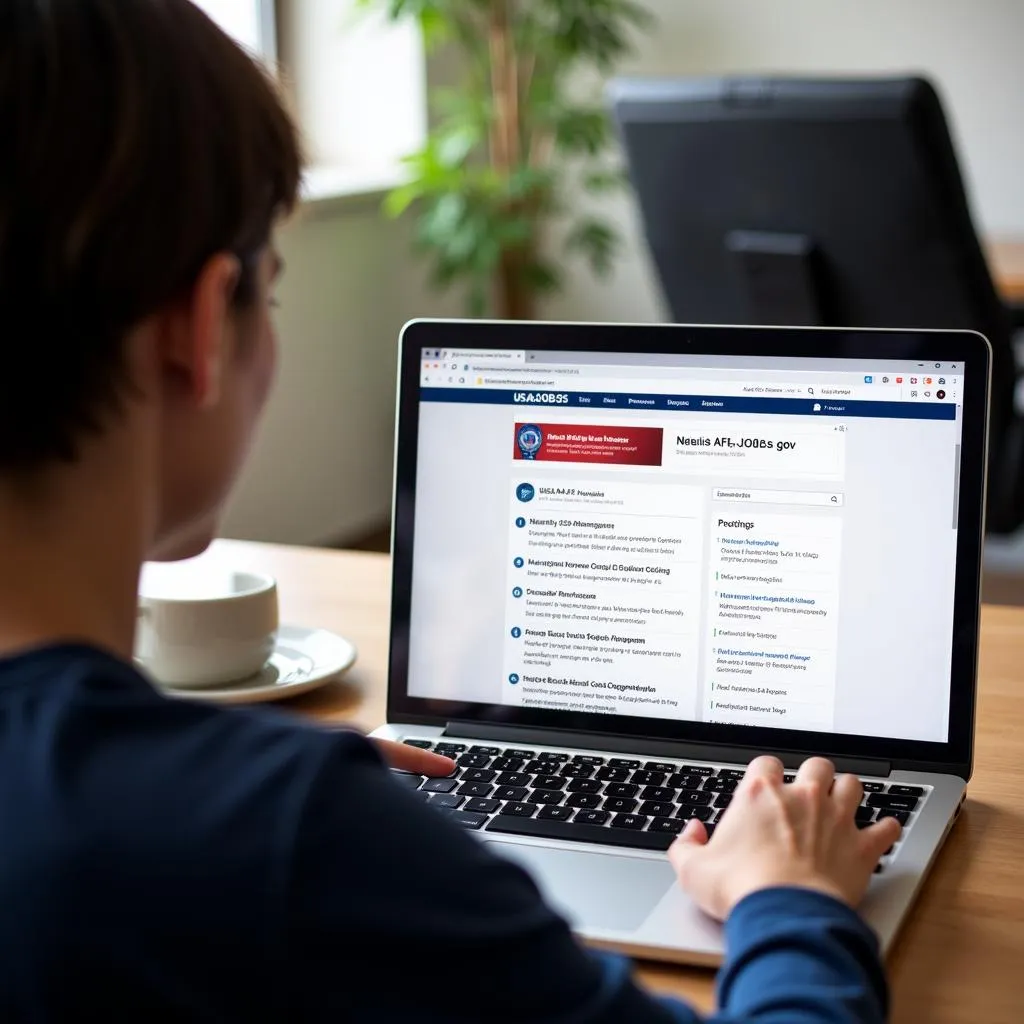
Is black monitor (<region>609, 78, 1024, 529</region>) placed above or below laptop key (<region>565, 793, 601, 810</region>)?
above

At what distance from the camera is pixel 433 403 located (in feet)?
3.33

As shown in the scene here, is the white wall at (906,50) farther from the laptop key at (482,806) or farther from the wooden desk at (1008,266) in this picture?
the laptop key at (482,806)

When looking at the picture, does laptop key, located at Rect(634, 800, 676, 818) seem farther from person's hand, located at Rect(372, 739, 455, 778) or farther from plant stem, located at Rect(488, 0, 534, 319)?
plant stem, located at Rect(488, 0, 534, 319)

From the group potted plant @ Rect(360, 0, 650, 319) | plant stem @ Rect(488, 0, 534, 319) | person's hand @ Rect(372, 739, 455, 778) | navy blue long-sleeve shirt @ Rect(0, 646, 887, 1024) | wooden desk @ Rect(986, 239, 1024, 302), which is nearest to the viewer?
navy blue long-sleeve shirt @ Rect(0, 646, 887, 1024)

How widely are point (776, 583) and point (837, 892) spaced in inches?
10.4

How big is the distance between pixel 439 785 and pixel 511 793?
4 cm

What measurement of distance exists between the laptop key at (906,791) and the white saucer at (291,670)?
41 cm

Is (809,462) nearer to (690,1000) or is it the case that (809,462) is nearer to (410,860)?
(690,1000)

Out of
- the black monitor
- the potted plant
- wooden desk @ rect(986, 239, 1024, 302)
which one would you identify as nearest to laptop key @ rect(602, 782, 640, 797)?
the black monitor

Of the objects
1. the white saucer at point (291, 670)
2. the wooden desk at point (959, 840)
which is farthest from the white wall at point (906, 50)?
the white saucer at point (291, 670)

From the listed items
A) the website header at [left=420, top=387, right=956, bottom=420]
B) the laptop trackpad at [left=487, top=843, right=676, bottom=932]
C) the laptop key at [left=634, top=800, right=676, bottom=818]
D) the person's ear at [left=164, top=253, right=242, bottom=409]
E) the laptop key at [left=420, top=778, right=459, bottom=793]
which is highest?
the person's ear at [left=164, top=253, right=242, bottom=409]

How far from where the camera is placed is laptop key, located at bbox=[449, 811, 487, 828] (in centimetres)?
86

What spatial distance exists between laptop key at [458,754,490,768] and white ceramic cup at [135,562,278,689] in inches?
8.6

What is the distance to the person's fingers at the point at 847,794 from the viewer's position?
2.56ft
